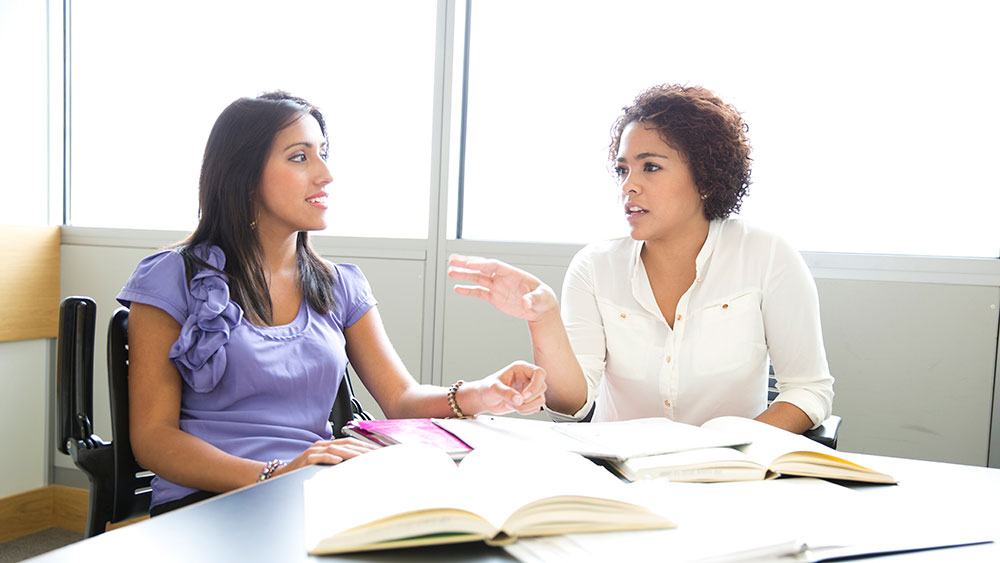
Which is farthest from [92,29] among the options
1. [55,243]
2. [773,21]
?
[773,21]

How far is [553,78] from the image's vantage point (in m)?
2.73

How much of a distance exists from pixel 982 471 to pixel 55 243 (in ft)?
11.1

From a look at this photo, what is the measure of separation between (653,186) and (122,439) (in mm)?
1298

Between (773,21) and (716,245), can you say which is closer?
(716,245)

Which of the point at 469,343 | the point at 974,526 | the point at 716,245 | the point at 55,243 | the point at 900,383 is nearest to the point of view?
the point at 974,526

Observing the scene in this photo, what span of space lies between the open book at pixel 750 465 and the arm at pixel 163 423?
2.18ft

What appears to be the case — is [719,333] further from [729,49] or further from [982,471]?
[729,49]

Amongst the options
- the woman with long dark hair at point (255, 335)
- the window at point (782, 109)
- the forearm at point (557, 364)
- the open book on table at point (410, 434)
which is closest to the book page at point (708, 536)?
the open book on table at point (410, 434)

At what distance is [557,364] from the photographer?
1.63 metres

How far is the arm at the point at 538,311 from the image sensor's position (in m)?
1.43

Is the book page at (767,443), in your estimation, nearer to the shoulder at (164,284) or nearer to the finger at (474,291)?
the finger at (474,291)

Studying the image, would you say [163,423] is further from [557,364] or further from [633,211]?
[633,211]

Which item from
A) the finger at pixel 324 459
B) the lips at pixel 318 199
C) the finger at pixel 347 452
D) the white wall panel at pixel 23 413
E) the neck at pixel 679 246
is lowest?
the white wall panel at pixel 23 413

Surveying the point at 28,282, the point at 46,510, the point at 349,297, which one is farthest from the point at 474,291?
the point at 46,510
